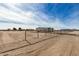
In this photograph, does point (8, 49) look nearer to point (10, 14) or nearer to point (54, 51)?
point (10, 14)

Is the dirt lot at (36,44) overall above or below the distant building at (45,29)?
below

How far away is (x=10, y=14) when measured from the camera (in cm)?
173

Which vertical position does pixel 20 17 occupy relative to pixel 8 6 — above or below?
below

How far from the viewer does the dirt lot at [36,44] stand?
171 centimetres

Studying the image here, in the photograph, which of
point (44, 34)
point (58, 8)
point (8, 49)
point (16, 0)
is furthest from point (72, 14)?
point (8, 49)

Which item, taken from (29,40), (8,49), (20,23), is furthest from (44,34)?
(8,49)

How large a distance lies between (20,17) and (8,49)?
407mm

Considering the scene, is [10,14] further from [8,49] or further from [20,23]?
[8,49]

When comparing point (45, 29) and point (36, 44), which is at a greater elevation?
point (45, 29)

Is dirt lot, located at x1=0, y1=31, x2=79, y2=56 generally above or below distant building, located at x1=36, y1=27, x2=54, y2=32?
below

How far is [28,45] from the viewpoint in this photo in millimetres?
1746

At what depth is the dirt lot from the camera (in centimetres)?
171

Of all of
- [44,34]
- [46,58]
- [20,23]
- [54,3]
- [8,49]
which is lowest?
[46,58]

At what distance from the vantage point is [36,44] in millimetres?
1754
